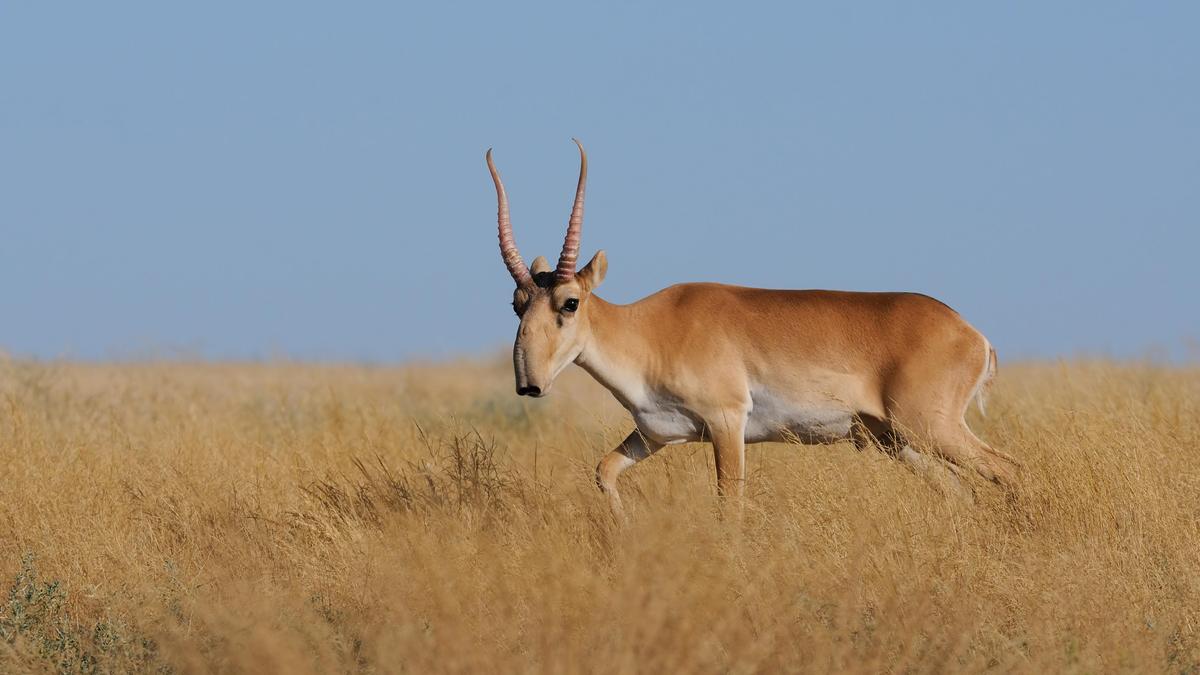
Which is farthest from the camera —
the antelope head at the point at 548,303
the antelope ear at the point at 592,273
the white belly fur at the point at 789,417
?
the white belly fur at the point at 789,417

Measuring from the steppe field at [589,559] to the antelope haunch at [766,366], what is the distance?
343 mm

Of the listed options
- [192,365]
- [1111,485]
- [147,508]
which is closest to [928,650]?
[1111,485]

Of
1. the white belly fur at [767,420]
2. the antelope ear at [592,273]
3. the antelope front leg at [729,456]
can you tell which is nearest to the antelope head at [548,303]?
the antelope ear at [592,273]

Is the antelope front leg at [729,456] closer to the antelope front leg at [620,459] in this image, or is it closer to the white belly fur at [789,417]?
the white belly fur at [789,417]

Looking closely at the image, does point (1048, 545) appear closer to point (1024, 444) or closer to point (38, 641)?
point (1024, 444)

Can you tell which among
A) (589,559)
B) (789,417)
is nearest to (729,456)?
(789,417)

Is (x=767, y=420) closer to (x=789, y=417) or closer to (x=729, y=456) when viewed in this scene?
(x=789, y=417)

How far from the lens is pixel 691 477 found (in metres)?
10.4

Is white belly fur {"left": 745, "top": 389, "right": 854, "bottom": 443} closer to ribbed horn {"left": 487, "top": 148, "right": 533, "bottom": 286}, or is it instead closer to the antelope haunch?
the antelope haunch

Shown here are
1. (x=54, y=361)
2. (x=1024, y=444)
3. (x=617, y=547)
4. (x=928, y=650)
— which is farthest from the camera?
(x=54, y=361)

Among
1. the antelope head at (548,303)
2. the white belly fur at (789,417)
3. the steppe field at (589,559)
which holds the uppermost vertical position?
the antelope head at (548,303)

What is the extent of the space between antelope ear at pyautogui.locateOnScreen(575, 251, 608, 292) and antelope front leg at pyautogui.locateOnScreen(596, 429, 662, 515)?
1.14 meters

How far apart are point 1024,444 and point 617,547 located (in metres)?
4.52

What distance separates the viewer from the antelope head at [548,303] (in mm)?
9750
